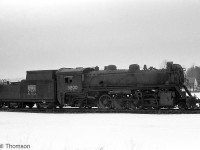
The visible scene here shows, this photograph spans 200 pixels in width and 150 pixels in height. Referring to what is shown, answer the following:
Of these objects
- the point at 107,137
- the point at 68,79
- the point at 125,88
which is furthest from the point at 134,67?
the point at 107,137

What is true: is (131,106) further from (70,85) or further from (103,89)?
(70,85)

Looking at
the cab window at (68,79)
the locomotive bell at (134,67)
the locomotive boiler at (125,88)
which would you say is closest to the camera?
the locomotive boiler at (125,88)

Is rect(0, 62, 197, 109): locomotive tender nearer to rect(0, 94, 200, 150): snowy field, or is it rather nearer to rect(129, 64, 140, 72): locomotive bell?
rect(129, 64, 140, 72): locomotive bell

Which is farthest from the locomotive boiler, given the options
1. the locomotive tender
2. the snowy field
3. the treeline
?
the treeline

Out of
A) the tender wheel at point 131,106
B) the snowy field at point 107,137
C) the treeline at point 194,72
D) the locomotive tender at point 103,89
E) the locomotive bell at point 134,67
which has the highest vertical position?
the treeline at point 194,72

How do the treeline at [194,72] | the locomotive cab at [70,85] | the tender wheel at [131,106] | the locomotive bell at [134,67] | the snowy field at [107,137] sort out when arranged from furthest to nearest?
the treeline at [194,72]
the locomotive cab at [70,85]
the locomotive bell at [134,67]
the tender wheel at [131,106]
the snowy field at [107,137]

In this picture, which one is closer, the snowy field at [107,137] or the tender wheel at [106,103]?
Answer: the snowy field at [107,137]

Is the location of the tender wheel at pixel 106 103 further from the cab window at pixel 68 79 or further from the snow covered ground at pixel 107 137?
the snow covered ground at pixel 107 137

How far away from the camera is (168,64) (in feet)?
65.6

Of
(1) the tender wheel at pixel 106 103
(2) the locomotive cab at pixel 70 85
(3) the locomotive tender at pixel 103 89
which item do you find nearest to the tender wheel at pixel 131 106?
(3) the locomotive tender at pixel 103 89

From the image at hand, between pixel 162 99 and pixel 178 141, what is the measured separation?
376 inches

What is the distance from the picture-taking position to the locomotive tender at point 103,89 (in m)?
19.5

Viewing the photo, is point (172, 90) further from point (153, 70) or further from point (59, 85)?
point (59, 85)

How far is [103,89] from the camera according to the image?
21.2m
